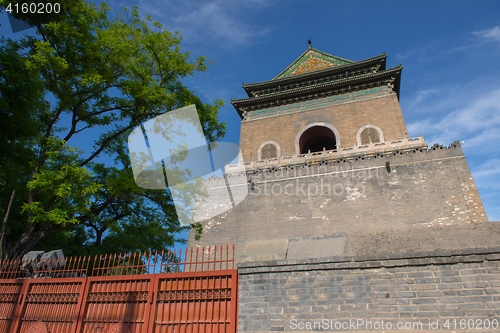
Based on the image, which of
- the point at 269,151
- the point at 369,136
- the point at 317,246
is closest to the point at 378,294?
the point at 317,246

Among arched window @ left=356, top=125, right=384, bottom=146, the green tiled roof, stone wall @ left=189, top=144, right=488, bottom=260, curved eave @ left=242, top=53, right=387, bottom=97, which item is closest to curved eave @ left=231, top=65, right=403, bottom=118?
curved eave @ left=242, top=53, right=387, bottom=97

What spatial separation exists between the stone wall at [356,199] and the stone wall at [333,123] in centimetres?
396

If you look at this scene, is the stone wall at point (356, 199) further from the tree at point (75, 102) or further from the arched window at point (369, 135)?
the tree at point (75, 102)

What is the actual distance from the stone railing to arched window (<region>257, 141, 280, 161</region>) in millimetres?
1992

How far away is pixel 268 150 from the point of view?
20672 millimetres

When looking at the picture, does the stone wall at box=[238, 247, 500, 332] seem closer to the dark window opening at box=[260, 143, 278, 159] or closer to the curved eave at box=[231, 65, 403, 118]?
the dark window opening at box=[260, 143, 278, 159]

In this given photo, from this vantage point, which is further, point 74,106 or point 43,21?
point 74,106

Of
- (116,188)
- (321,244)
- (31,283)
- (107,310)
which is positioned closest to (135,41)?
(116,188)

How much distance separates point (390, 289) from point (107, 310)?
3.85 m

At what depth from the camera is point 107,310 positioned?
15.1 feet

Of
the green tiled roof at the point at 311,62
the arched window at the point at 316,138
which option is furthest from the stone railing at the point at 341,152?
the green tiled roof at the point at 311,62

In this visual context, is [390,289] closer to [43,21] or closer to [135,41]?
[135,41]

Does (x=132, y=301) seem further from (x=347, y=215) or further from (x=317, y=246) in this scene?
(x=347, y=215)

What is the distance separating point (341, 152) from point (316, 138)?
5291mm
